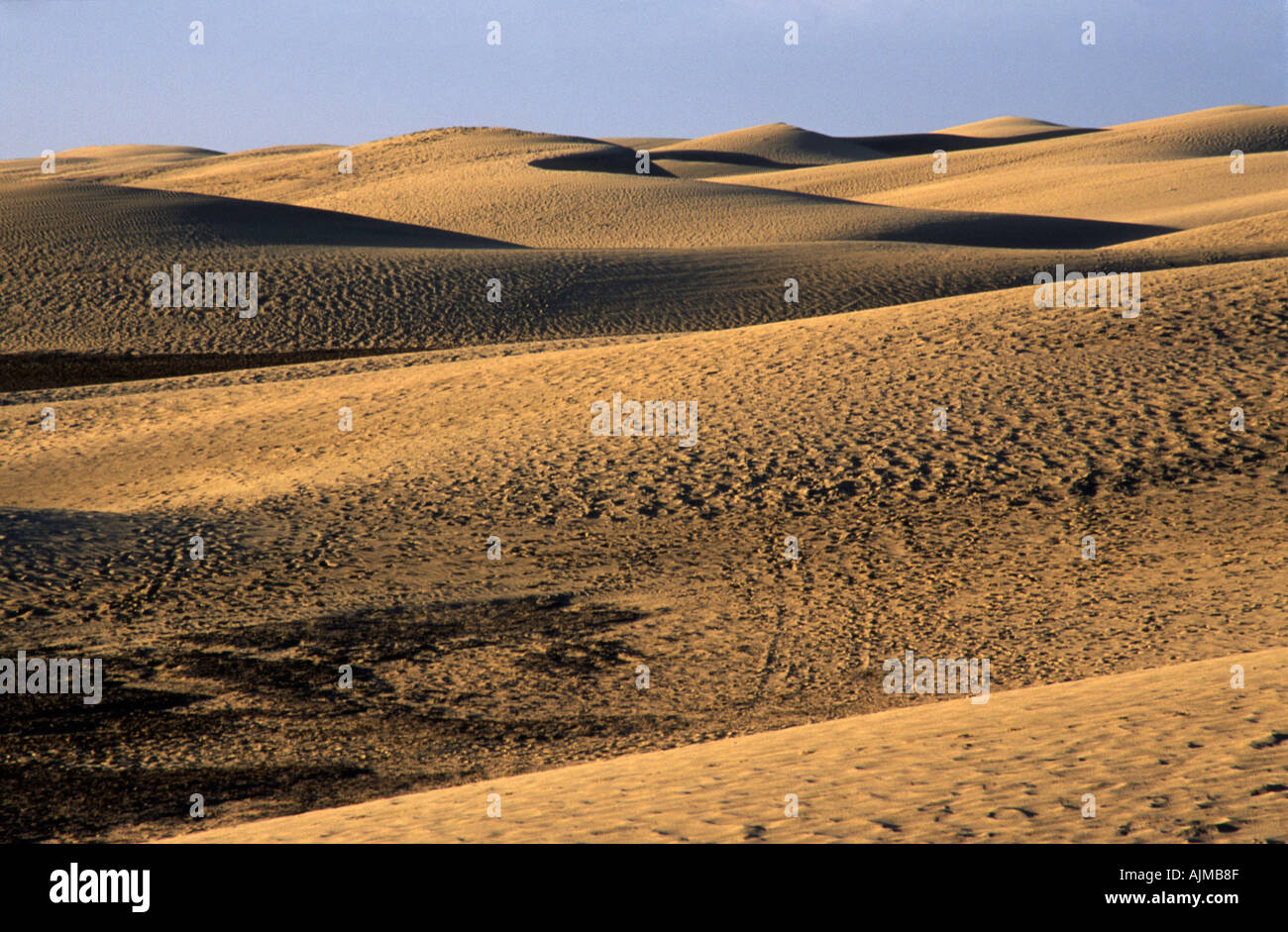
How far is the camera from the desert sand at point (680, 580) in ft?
16.0

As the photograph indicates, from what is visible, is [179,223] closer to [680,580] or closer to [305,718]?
[680,580]

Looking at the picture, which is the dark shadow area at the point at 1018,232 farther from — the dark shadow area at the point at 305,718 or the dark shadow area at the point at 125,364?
the dark shadow area at the point at 305,718

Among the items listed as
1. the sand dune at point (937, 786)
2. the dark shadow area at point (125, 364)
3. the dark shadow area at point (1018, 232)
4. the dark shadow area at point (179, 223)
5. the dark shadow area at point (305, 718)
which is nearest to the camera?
the sand dune at point (937, 786)

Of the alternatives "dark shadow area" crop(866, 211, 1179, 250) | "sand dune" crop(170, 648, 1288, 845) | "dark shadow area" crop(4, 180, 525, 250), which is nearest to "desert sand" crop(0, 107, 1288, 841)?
"sand dune" crop(170, 648, 1288, 845)

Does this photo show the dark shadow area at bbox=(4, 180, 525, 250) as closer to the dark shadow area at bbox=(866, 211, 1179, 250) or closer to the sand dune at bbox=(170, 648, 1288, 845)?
the dark shadow area at bbox=(866, 211, 1179, 250)

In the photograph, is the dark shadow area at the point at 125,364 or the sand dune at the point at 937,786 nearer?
the sand dune at the point at 937,786

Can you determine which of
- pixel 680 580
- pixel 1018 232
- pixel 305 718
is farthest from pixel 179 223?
pixel 305 718

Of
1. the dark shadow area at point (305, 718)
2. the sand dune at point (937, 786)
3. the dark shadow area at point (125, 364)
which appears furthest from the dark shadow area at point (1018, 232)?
the sand dune at point (937, 786)

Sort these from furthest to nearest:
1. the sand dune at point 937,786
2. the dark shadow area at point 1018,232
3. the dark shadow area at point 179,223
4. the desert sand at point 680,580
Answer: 1. the dark shadow area at point 1018,232
2. the dark shadow area at point 179,223
3. the desert sand at point 680,580
4. the sand dune at point 937,786

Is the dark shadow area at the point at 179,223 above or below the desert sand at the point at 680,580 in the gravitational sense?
above

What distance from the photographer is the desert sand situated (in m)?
4.88

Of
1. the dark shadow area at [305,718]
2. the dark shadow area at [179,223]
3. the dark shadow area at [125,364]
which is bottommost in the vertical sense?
the dark shadow area at [305,718]

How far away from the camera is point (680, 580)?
895 cm
